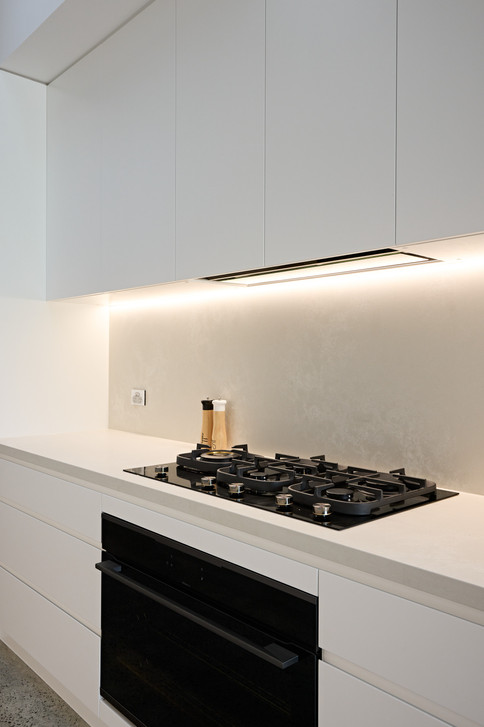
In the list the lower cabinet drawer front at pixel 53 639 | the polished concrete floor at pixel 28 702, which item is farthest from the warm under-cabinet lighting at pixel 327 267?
the polished concrete floor at pixel 28 702

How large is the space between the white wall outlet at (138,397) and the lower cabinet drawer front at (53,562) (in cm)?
73

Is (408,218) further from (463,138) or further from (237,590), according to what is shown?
(237,590)

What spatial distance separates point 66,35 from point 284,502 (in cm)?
205

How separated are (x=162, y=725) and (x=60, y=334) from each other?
1.83 metres

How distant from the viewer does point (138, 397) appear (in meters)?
2.88

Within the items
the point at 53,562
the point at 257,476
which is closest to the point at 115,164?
the point at 257,476

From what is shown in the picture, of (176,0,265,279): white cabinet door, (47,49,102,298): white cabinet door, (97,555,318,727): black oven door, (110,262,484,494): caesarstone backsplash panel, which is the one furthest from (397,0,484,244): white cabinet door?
(47,49,102,298): white cabinet door

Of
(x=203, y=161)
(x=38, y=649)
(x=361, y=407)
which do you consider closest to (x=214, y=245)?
(x=203, y=161)

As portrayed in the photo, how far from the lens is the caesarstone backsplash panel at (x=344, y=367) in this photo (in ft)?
5.40

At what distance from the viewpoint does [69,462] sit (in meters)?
2.12

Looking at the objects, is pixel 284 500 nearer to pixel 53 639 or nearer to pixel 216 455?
pixel 216 455

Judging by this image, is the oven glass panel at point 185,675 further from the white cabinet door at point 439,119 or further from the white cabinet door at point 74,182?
the white cabinet door at point 74,182

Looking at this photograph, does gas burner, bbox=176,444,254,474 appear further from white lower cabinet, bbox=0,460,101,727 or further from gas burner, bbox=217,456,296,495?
white lower cabinet, bbox=0,460,101,727

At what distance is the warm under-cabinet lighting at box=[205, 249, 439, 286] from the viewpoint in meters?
1.59
